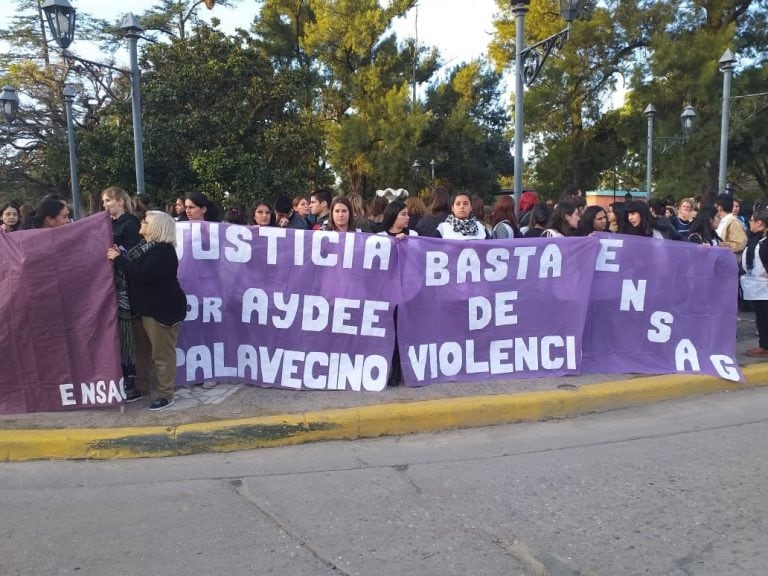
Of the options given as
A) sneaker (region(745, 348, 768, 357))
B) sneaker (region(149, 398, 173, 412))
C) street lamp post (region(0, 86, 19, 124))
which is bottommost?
sneaker (region(149, 398, 173, 412))

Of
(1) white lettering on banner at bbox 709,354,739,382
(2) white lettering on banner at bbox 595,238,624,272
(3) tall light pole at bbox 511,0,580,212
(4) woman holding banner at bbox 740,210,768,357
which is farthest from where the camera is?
(3) tall light pole at bbox 511,0,580,212

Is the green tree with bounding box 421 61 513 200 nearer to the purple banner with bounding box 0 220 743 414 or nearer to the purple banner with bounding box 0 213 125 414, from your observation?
the purple banner with bounding box 0 220 743 414

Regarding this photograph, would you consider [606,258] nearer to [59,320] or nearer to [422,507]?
[422,507]

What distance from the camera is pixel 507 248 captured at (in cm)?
595

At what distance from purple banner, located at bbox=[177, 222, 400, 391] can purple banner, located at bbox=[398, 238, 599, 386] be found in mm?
243

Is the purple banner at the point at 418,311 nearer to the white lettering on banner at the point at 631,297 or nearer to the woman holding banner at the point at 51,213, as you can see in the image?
the white lettering on banner at the point at 631,297

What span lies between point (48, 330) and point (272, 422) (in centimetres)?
194

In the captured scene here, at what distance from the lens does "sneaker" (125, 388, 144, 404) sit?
5.33 metres

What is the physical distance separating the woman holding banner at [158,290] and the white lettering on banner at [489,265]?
7.38 ft

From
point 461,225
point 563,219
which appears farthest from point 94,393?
point 563,219

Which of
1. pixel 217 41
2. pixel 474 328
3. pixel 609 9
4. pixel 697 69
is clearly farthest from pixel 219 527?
pixel 609 9

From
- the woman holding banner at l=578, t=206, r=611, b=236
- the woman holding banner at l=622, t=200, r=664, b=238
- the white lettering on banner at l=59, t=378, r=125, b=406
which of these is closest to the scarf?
the woman holding banner at l=578, t=206, r=611, b=236

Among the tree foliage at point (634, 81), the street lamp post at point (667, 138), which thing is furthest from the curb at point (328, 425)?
the tree foliage at point (634, 81)

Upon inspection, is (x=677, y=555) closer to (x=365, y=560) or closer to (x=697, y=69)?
(x=365, y=560)
